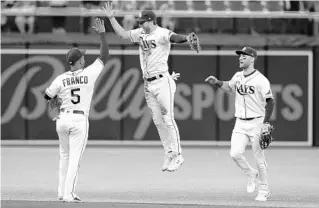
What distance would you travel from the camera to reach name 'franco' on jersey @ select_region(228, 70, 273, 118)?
12.1m

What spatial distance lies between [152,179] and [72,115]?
12.5 feet

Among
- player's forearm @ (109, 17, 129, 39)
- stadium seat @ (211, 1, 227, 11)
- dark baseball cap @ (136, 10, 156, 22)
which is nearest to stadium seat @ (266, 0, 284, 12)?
stadium seat @ (211, 1, 227, 11)

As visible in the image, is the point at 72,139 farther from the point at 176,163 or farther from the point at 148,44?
the point at 148,44

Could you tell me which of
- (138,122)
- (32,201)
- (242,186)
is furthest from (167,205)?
(138,122)

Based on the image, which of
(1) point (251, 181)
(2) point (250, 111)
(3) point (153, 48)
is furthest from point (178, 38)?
(1) point (251, 181)

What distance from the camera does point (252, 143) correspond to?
476 inches

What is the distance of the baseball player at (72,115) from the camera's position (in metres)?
11.2

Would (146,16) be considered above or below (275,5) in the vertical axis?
below

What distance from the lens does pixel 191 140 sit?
21141 mm

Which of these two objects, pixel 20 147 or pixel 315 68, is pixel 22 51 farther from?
pixel 315 68

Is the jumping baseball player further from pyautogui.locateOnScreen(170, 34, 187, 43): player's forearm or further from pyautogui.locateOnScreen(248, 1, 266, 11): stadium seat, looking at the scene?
pyautogui.locateOnScreen(248, 1, 266, 11): stadium seat

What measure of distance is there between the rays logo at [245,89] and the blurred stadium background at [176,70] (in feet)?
28.5

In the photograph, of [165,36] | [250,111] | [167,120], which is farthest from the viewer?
[167,120]

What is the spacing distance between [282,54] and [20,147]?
7.06 meters
